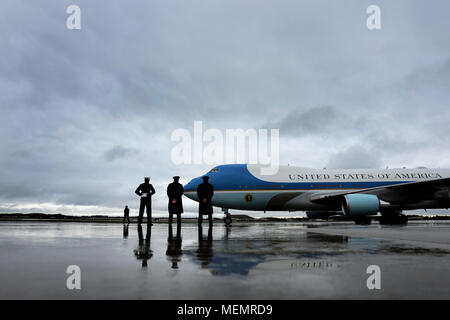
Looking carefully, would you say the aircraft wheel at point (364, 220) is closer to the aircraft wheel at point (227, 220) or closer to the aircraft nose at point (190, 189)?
the aircraft wheel at point (227, 220)

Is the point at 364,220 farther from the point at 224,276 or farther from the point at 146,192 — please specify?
the point at 224,276

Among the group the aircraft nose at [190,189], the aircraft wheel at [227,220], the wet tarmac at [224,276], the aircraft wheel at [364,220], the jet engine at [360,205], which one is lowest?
the aircraft wheel at [364,220]

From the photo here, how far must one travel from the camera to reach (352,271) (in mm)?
3203

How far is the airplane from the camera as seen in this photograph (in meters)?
20.4

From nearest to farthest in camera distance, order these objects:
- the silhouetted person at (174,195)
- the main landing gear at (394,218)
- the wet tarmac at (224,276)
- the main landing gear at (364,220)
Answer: the wet tarmac at (224,276) < the silhouetted person at (174,195) < the main landing gear at (364,220) < the main landing gear at (394,218)

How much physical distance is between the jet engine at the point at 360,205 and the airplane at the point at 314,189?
1791 mm

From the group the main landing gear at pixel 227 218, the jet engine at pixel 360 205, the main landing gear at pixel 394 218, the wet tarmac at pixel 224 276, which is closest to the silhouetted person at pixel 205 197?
the wet tarmac at pixel 224 276

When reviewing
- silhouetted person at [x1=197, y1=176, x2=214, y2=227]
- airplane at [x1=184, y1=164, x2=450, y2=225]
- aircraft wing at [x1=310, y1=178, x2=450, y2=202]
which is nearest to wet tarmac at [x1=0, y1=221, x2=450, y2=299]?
silhouetted person at [x1=197, y1=176, x2=214, y2=227]

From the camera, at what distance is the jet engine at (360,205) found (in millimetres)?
17625

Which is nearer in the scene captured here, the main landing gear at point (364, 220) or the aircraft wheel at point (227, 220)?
the aircraft wheel at point (227, 220)

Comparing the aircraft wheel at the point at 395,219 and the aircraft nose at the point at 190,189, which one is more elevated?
the aircraft nose at the point at 190,189
